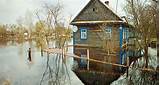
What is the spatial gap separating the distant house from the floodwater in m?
0.16

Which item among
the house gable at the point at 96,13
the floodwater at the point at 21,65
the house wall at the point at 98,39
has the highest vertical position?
the house gable at the point at 96,13

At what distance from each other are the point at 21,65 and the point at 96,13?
2.82 feet

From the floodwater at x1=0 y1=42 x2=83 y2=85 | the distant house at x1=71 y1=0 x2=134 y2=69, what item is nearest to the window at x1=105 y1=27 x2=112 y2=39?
the distant house at x1=71 y1=0 x2=134 y2=69

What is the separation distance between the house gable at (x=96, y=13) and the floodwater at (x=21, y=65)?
0.36 metres

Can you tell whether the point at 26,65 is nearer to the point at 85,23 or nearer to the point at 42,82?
the point at 42,82

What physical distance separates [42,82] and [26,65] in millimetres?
334

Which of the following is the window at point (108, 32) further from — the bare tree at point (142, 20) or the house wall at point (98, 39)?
the bare tree at point (142, 20)

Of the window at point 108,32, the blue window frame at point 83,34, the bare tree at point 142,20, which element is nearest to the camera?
the bare tree at point 142,20

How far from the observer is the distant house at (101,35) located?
2.59 metres

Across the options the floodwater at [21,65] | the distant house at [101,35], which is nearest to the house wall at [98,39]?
the distant house at [101,35]

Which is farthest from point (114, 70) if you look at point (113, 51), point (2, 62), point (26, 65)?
point (2, 62)

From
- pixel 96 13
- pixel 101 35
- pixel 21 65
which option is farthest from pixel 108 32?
pixel 21 65

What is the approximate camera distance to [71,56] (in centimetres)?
270

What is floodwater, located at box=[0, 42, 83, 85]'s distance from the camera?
100 inches
